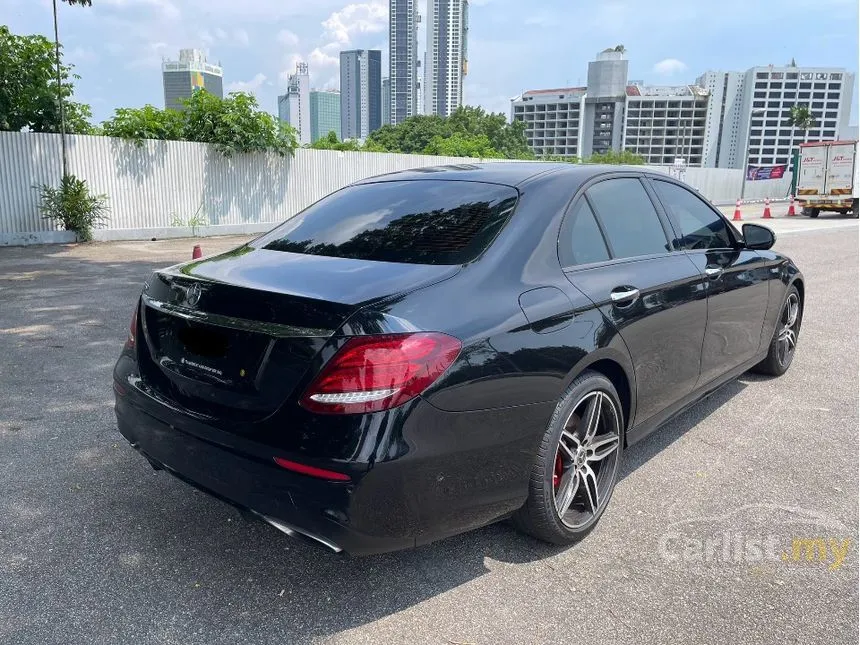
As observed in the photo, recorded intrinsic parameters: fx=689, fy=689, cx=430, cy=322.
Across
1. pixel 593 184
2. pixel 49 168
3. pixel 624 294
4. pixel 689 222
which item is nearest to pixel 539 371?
pixel 624 294

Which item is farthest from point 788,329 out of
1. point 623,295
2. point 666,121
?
point 666,121

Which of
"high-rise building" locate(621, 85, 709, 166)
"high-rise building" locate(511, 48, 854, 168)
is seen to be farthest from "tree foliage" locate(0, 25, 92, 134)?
"high-rise building" locate(621, 85, 709, 166)

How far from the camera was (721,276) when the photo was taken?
414 centimetres

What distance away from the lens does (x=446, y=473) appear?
2373 mm

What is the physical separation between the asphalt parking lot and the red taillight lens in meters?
0.84

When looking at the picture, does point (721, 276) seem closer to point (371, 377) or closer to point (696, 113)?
point (371, 377)

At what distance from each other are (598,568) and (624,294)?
1.21 metres

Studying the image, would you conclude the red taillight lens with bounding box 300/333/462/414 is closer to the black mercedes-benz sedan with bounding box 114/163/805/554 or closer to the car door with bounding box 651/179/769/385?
the black mercedes-benz sedan with bounding box 114/163/805/554

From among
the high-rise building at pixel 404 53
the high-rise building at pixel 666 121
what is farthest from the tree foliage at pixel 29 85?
the high-rise building at pixel 404 53

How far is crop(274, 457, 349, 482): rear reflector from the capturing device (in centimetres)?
223

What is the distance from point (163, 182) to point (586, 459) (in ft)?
53.8

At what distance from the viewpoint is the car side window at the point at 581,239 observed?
3.06 m

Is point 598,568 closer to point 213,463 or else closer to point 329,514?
point 329,514

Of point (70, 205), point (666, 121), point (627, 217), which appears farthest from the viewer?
point (666, 121)
